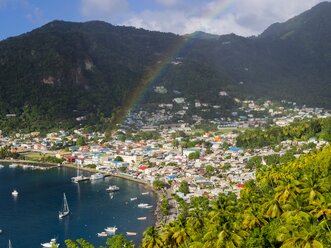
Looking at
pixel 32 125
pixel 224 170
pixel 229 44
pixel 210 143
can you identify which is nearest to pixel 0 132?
pixel 32 125

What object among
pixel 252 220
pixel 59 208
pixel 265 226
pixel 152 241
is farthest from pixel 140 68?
pixel 265 226

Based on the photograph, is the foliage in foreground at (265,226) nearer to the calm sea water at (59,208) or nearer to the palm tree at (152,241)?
the palm tree at (152,241)

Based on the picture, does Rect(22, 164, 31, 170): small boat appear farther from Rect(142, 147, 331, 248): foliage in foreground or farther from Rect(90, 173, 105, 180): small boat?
Rect(142, 147, 331, 248): foliage in foreground

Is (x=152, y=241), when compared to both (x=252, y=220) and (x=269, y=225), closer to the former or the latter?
(x=252, y=220)

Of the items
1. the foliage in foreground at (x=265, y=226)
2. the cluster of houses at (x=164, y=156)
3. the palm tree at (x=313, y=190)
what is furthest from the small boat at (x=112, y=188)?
the palm tree at (x=313, y=190)

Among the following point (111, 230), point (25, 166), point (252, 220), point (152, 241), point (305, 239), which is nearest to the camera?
point (305, 239)
